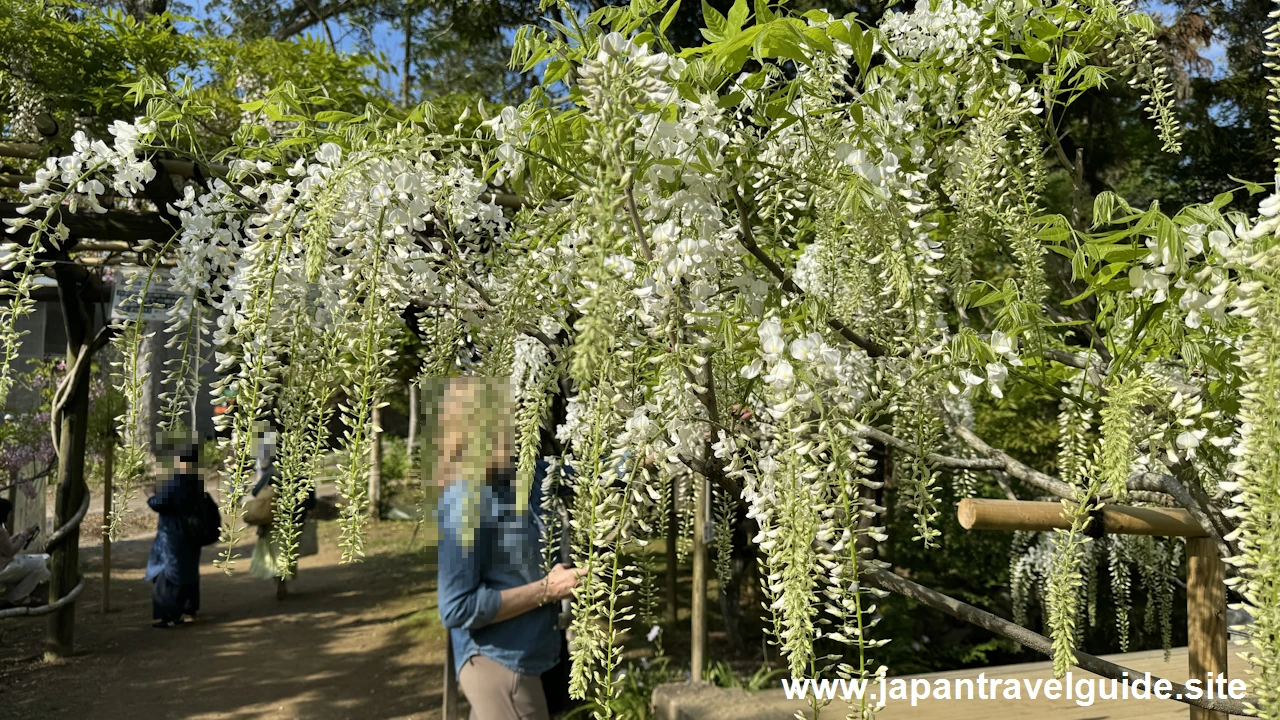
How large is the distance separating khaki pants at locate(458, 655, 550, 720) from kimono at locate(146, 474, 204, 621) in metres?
4.88

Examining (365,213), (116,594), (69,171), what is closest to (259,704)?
(116,594)

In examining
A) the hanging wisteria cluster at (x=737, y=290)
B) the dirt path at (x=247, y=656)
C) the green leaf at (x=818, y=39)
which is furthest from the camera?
the dirt path at (x=247, y=656)

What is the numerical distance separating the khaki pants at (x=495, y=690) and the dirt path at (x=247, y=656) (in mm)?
2687

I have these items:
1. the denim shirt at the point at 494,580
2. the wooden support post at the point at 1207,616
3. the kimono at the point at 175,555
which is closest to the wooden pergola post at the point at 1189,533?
the wooden support post at the point at 1207,616

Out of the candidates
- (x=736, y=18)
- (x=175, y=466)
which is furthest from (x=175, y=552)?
(x=736, y=18)

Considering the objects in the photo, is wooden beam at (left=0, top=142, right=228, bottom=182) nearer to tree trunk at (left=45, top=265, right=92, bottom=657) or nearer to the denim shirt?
tree trunk at (left=45, top=265, right=92, bottom=657)

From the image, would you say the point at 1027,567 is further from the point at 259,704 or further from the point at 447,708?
the point at 259,704

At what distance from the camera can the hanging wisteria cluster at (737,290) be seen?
1057 millimetres

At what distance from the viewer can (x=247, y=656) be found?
604 centimetres

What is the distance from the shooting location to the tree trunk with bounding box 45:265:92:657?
16.2 feet

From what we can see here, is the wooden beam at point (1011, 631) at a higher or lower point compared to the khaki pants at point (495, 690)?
higher

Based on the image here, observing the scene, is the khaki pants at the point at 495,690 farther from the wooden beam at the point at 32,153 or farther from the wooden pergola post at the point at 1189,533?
the wooden beam at the point at 32,153

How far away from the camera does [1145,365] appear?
1.59 m

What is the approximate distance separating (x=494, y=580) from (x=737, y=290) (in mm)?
1441
